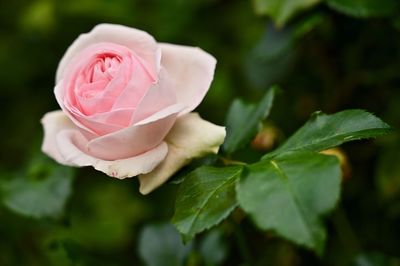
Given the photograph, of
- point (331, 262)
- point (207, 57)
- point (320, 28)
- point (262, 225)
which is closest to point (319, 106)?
point (320, 28)

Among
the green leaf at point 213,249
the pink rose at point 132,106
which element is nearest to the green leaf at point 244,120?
the pink rose at point 132,106

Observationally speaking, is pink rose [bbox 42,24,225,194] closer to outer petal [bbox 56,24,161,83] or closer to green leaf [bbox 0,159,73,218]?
outer petal [bbox 56,24,161,83]

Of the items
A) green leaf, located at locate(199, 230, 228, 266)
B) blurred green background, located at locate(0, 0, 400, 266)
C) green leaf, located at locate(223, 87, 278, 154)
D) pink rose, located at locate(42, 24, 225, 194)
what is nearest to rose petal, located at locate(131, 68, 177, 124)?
pink rose, located at locate(42, 24, 225, 194)

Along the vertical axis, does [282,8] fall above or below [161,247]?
above

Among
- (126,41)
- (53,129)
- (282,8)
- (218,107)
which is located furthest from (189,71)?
(218,107)

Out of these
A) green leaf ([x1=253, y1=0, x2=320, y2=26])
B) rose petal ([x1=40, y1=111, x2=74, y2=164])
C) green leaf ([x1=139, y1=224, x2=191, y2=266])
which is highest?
green leaf ([x1=253, y1=0, x2=320, y2=26])

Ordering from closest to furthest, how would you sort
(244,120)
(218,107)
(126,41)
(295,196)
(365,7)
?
1. (295,196)
2. (126,41)
3. (244,120)
4. (365,7)
5. (218,107)

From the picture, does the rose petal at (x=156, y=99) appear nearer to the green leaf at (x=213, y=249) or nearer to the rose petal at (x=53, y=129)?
the rose petal at (x=53, y=129)

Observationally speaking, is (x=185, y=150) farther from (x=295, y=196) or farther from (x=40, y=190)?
(x=40, y=190)

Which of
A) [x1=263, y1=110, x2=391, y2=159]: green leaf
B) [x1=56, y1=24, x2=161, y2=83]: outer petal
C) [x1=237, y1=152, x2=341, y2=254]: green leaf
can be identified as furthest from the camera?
[x1=56, y1=24, x2=161, y2=83]: outer petal
